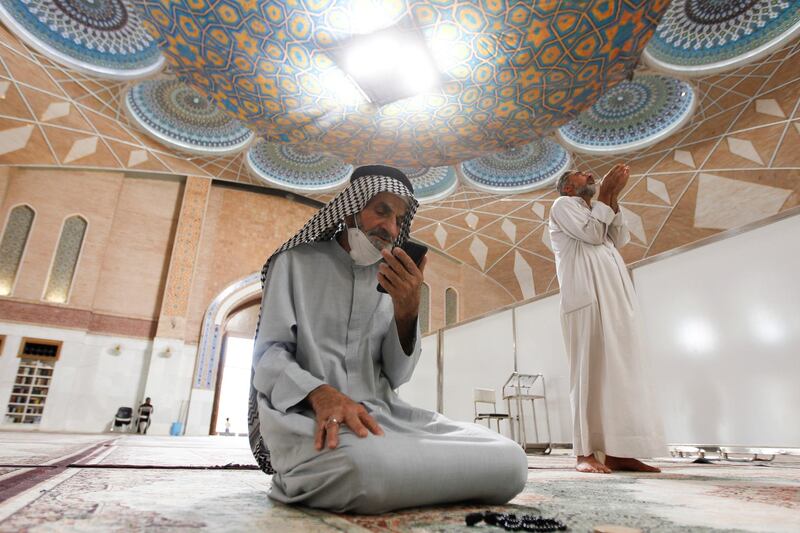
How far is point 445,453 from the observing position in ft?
3.16

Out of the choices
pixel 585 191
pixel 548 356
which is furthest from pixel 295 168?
pixel 585 191

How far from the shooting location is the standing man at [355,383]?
2.94 ft

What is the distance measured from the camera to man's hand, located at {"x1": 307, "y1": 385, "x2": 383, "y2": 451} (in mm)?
898

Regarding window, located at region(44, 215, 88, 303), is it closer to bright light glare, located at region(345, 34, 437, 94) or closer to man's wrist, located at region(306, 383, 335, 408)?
bright light glare, located at region(345, 34, 437, 94)

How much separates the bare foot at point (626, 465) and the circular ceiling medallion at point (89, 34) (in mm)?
7697

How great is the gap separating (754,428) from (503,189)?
809cm

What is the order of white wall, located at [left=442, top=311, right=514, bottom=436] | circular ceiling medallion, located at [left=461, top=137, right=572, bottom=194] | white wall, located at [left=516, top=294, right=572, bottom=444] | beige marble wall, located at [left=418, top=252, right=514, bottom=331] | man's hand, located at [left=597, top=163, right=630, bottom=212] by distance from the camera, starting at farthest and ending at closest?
1. beige marble wall, located at [left=418, top=252, right=514, bottom=331]
2. circular ceiling medallion, located at [left=461, top=137, right=572, bottom=194]
3. white wall, located at [left=442, top=311, right=514, bottom=436]
4. white wall, located at [left=516, top=294, right=572, bottom=444]
5. man's hand, located at [left=597, top=163, right=630, bottom=212]

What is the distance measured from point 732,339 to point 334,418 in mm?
3030

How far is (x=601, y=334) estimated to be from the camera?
2297 mm

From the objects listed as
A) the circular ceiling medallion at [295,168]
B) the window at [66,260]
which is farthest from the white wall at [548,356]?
the window at [66,260]

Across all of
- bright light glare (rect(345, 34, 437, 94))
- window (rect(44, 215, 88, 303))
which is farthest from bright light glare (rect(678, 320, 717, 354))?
window (rect(44, 215, 88, 303))

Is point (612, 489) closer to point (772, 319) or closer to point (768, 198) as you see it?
point (772, 319)

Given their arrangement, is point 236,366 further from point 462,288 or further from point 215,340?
point 462,288

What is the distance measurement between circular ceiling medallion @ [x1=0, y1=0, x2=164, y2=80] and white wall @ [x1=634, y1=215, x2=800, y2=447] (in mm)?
7455
